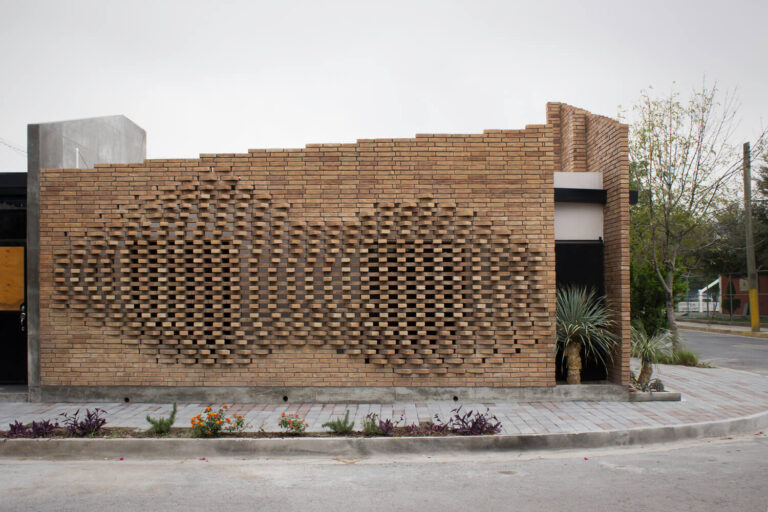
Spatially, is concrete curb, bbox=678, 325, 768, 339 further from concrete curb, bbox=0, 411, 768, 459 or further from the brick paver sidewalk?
concrete curb, bbox=0, 411, 768, 459

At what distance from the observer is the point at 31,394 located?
9016 mm

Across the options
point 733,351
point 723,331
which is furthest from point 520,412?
point 723,331

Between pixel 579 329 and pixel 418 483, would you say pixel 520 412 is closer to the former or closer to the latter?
pixel 579 329

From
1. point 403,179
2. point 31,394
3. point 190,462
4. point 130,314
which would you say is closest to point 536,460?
point 190,462

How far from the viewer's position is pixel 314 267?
9.00m

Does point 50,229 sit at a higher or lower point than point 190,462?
higher

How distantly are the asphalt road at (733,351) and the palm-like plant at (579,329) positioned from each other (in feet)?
19.9

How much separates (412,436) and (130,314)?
5.13 m

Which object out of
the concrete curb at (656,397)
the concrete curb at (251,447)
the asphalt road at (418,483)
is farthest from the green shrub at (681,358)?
the concrete curb at (251,447)

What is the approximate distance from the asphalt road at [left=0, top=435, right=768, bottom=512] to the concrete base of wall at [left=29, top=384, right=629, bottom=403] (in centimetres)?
207

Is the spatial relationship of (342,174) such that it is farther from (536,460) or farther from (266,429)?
(536,460)

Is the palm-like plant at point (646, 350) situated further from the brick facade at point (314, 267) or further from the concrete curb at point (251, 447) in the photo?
the concrete curb at point (251, 447)

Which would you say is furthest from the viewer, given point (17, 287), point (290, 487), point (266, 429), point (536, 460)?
point (17, 287)

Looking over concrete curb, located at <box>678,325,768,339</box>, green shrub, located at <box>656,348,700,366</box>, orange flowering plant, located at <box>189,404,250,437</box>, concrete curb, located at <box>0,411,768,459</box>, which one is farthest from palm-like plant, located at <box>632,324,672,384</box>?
concrete curb, located at <box>678,325,768,339</box>
